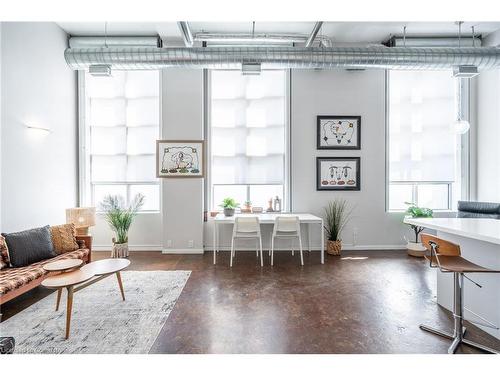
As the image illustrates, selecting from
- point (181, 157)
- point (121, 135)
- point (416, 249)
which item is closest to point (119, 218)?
point (181, 157)

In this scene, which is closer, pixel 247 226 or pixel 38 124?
pixel 38 124

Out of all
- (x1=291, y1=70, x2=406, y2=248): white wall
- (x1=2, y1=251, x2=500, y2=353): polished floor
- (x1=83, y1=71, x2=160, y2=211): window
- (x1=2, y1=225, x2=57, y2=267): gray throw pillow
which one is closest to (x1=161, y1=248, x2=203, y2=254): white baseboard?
(x1=2, y1=251, x2=500, y2=353): polished floor

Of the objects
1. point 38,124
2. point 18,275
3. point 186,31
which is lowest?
point 18,275

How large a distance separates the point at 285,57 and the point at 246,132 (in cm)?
163

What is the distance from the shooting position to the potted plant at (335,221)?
4.67 metres

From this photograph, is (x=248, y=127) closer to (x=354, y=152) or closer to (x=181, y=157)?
(x=181, y=157)

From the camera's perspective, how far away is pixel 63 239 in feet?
11.7

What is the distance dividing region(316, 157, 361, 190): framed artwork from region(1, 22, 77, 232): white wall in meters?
4.99

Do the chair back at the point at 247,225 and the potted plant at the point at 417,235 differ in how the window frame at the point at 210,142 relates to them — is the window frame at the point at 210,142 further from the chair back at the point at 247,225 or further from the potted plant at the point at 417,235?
the potted plant at the point at 417,235

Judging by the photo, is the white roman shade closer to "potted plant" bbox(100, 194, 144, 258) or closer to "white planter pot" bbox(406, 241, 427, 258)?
"potted plant" bbox(100, 194, 144, 258)

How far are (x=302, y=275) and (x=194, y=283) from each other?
1.58m
